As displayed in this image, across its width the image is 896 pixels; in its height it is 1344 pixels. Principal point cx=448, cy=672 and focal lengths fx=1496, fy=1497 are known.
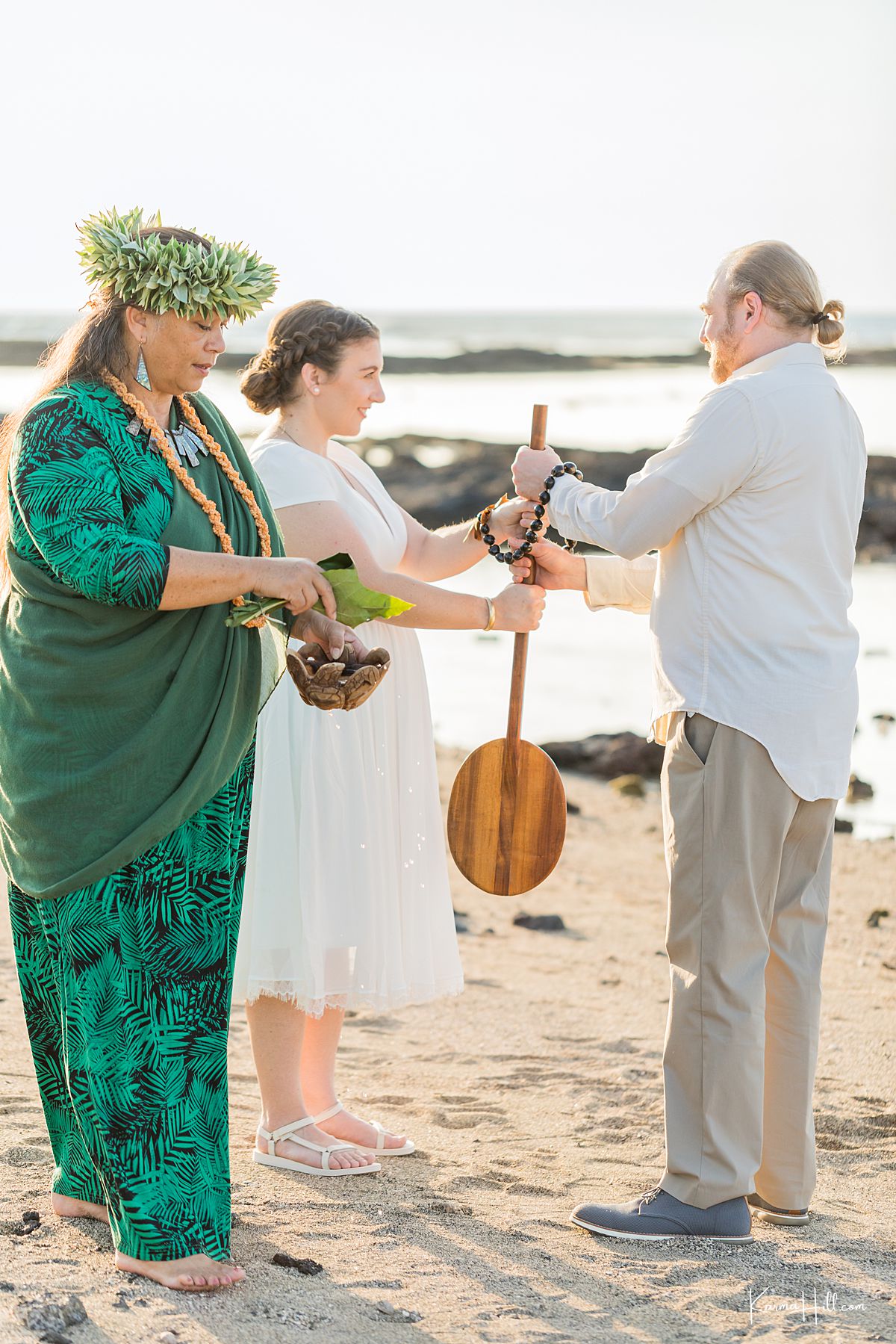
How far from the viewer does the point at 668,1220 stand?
3.58 metres

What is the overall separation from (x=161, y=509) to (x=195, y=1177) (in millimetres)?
1434

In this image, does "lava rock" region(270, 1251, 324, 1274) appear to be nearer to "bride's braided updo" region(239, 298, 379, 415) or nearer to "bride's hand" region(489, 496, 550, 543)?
"bride's hand" region(489, 496, 550, 543)

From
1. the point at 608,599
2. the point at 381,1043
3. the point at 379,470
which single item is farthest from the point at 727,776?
the point at 379,470

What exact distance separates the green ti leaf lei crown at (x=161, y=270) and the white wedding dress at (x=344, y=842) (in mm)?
821

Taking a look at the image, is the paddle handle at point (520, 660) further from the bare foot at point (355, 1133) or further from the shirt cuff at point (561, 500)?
the bare foot at point (355, 1133)

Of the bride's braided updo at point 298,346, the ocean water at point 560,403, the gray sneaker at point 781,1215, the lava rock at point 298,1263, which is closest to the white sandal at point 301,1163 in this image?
the lava rock at point 298,1263

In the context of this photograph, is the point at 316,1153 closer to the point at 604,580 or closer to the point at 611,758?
the point at 604,580

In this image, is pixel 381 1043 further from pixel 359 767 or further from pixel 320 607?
pixel 320 607

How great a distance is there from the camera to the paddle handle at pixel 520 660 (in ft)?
14.0

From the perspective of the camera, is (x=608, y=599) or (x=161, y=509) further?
(x=608, y=599)

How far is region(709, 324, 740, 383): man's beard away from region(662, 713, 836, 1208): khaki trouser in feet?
2.83

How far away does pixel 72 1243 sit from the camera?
334cm

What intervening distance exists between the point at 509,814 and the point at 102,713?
1.49m

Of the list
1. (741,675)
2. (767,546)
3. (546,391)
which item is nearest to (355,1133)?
(741,675)
